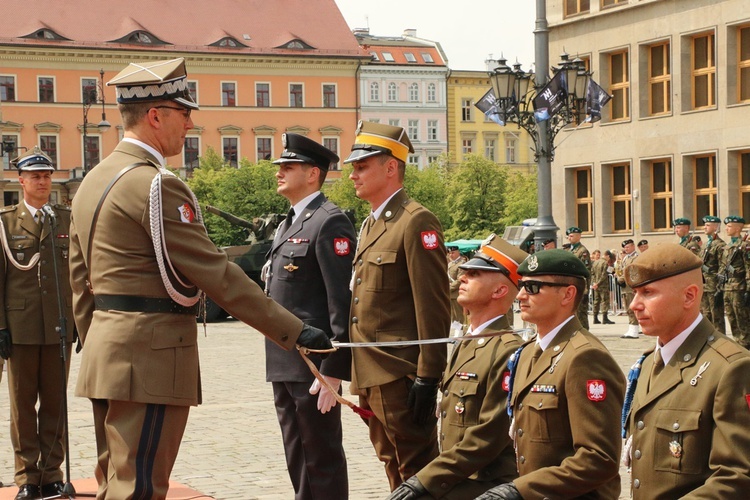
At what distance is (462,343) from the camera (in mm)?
5559

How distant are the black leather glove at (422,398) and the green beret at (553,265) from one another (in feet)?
3.94

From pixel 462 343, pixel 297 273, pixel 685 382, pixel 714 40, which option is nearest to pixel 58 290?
pixel 297 273

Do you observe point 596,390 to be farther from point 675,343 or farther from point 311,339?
point 311,339

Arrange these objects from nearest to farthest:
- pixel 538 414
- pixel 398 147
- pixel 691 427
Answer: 1. pixel 691 427
2. pixel 538 414
3. pixel 398 147

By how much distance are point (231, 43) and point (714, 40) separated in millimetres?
52580

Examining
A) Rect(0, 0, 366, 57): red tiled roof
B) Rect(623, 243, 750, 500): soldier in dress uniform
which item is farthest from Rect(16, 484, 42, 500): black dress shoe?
A: Rect(0, 0, 366, 57): red tiled roof

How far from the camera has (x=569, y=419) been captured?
447 cm

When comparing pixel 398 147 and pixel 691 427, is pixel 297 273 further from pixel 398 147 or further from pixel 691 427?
pixel 691 427

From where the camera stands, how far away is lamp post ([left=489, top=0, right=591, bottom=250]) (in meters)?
19.7

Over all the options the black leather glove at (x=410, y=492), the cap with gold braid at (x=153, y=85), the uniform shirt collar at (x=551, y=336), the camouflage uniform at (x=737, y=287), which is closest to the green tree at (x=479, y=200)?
the camouflage uniform at (x=737, y=287)

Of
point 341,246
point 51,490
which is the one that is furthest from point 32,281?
point 341,246

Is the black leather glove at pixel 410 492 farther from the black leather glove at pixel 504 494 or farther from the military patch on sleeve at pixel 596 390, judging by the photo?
the military patch on sleeve at pixel 596 390

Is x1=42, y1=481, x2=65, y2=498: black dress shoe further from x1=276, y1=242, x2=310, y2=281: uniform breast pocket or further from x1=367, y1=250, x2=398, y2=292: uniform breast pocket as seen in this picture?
x1=367, y1=250, x2=398, y2=292: uniform breast pocket

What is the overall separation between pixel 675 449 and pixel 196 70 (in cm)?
8164
